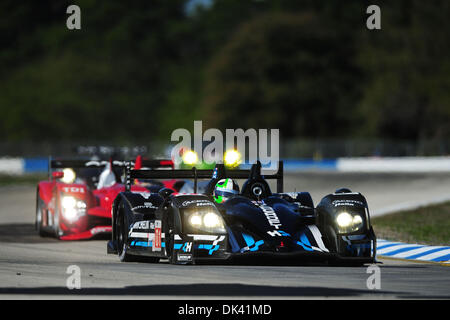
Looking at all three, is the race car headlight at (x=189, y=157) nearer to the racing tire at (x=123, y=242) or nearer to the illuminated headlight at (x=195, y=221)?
the racing tire at (x=123, y=242)

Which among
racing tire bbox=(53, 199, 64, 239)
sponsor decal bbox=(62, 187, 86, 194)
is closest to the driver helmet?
sponsor decal bbox=(62, 187, 86, 194)

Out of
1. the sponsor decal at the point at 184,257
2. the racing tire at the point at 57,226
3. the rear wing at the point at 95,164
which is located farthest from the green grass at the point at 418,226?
the sponsor decal at the point at 184,257

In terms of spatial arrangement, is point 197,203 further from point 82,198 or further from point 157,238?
point 82,198

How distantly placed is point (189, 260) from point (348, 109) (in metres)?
64.0

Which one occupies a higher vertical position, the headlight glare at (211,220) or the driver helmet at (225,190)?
the driver helmet at (225,190)

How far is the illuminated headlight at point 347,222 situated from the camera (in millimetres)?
11562

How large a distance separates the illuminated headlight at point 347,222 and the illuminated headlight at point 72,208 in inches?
241

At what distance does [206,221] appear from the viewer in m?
11.3

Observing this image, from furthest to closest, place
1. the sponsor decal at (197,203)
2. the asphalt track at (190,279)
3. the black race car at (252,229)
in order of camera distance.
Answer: the sponsor decal at (197,203) < the black race car at (252,229) < the asphalt track at (190,279)

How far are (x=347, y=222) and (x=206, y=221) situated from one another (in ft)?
5.35

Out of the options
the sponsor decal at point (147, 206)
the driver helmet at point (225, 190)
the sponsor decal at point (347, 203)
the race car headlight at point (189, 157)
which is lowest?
the sponsor decal at point (147, 206)

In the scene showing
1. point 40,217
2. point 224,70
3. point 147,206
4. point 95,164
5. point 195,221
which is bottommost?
point 40,217

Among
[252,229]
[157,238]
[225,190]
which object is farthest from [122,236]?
[252,229]

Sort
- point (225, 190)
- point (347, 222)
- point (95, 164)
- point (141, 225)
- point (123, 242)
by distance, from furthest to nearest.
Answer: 1. point (95, 164)
2. point (123, 242)
3. point (225, 190)
4. point (141, 225)
5. point (347, 222)
